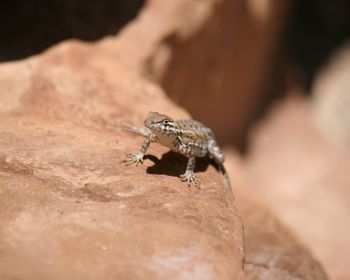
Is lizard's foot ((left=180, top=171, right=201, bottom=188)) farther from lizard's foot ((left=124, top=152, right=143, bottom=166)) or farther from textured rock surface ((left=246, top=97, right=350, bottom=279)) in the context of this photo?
textured rock surface ((left=246, top=97, right=350, bottom=279))

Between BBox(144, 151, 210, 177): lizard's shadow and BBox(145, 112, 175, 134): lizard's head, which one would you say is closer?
BBox(145, 112, 175, 134): lizard's head

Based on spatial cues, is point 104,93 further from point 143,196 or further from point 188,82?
point 188,82

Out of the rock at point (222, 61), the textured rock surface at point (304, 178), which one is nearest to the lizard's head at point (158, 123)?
the rock at point (222, 61)

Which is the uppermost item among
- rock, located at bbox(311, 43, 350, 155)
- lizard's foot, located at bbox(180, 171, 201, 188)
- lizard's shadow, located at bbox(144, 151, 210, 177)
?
rock, located at bbox(311, 43, 350, 155)

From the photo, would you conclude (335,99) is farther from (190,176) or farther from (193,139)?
(190,176)

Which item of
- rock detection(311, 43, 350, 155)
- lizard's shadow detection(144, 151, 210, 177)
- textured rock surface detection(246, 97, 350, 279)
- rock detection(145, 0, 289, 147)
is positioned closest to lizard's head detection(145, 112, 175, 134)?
lizard's shadow detection(144, 151, 210, 177)

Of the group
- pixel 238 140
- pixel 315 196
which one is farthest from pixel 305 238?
pixel 238 140
